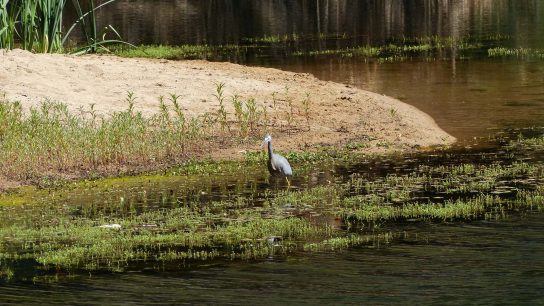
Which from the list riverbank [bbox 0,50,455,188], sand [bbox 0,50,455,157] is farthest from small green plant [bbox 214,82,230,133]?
sand [bbox 0,50,455,157]

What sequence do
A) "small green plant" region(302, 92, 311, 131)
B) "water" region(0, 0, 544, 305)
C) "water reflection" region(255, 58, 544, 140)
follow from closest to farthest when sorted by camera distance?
"water" region(0, 0, 544, 305), "small green plant" region(302, 92, 311, 131), "water reflection" region(255, 58, 544, 140)

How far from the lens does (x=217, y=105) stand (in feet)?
68.0

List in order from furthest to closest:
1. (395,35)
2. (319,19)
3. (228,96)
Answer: (319,19)
(395,35)
(228,96)

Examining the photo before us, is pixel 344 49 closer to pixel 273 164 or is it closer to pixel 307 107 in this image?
pixel 307 107

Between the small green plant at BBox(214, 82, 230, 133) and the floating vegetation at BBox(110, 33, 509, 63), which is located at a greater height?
the floating vegetation at BBox(110, 33, 509, 63)

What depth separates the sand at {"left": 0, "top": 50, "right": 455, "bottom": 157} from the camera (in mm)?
19062

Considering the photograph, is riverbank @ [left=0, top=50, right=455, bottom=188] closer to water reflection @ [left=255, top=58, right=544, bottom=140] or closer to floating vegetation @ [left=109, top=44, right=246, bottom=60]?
water reflection @ [left=255, top=58, right=544, bottom=140]

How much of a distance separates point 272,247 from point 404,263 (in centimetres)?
154

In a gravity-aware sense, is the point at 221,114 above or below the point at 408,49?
below

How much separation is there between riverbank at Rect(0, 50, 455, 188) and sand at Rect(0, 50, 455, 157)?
2 centimetres

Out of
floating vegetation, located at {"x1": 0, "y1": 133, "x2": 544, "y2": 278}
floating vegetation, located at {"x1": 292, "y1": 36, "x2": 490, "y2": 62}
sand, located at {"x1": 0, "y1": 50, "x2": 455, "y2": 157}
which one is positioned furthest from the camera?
floating vegetation, located at {"x1": 292, "y1": 36, "x2": 490, "y2": 62}

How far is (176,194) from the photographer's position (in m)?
14.9

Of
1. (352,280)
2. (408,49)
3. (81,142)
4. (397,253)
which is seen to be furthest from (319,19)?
(352,280)

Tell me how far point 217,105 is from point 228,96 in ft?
2.23
